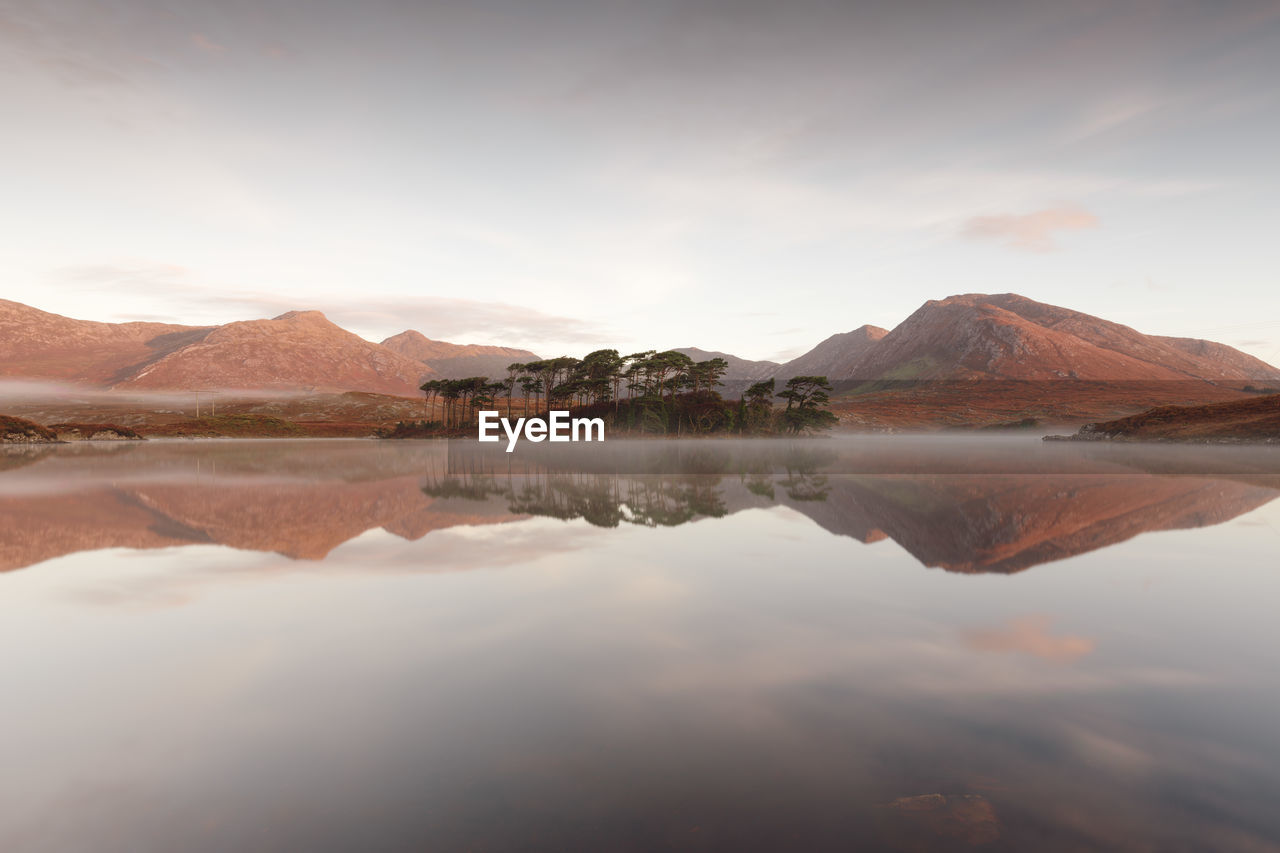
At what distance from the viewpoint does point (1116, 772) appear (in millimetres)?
4586

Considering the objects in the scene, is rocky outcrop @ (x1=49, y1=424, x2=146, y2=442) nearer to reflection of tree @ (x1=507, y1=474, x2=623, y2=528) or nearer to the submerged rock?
reflection of tree @ (x1=507, y1=474, x2=623, y2=528)

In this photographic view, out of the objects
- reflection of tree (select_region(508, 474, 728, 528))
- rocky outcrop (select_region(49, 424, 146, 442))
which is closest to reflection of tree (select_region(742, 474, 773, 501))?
reflection of tree (select_region(508, 474, 728, 528))

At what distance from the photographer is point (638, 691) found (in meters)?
6.04

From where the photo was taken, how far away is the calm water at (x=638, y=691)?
4.10 metres

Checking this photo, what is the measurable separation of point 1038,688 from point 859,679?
182cm

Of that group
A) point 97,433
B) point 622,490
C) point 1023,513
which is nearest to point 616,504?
point 622,490

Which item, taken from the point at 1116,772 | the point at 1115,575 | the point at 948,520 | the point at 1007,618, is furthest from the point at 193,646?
the point at 948,520

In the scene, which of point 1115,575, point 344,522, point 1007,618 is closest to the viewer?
point 1007,618

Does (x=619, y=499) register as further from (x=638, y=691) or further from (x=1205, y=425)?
(x=1205, y=425)

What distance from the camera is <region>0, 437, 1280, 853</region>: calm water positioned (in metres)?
4.10

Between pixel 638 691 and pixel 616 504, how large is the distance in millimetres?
14219

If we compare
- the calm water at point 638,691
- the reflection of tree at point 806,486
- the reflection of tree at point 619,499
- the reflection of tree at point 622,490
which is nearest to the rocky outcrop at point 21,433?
the reflection of tree at point 622,490

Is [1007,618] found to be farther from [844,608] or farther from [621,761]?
[621,761]

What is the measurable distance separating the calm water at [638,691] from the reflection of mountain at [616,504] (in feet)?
1.41
